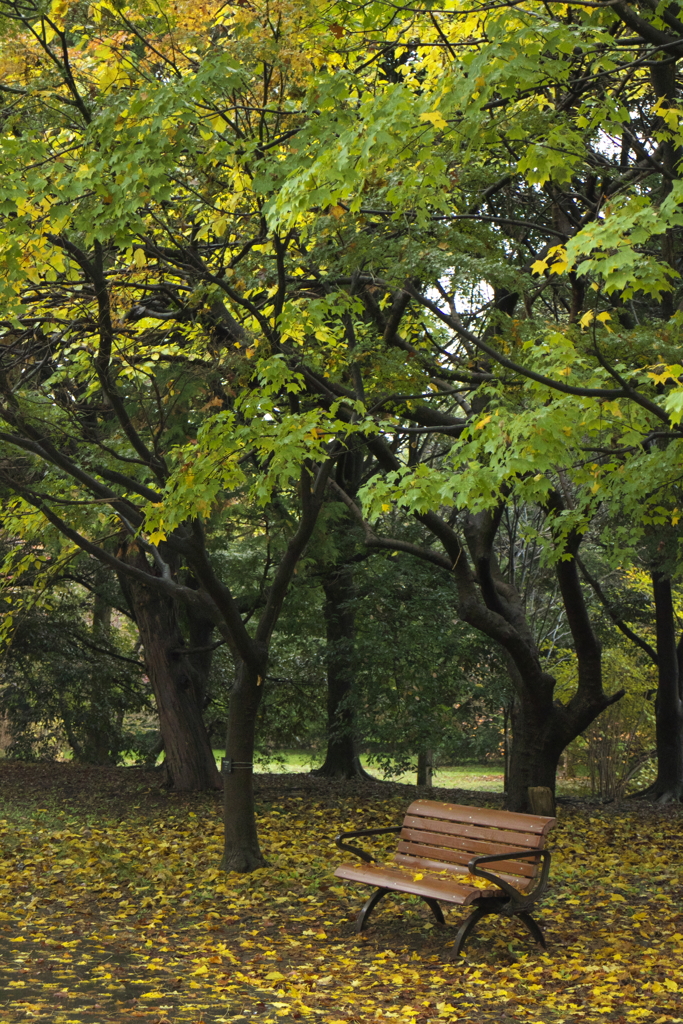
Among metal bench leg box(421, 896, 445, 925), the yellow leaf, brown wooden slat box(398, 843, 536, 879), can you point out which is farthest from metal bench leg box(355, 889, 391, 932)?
the yellow leaf

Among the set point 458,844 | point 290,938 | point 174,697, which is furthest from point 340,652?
point 290,938

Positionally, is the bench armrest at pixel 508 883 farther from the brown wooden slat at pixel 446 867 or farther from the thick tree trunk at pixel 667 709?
the thick tree trunk at pixel 667 709

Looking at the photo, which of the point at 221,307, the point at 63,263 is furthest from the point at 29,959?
the point at 221,307

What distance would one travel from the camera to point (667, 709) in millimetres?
14125

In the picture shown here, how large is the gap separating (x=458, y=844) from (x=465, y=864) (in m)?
0.16

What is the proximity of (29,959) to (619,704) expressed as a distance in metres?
10.2

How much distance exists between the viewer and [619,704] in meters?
13.9

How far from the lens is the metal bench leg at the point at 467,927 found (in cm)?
576

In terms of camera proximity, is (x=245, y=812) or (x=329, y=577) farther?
(x=329, y=577)

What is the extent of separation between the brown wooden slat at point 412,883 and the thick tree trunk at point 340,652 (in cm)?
636

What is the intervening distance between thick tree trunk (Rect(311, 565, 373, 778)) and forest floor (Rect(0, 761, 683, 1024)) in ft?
8.37

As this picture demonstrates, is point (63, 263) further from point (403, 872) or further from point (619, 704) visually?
point (619, 704)

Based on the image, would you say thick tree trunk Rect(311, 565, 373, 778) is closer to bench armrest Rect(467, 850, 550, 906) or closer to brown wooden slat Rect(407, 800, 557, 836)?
brown wooden slat Rect(407, 800, 557, 836)

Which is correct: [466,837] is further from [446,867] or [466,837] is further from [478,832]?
[446,867]
